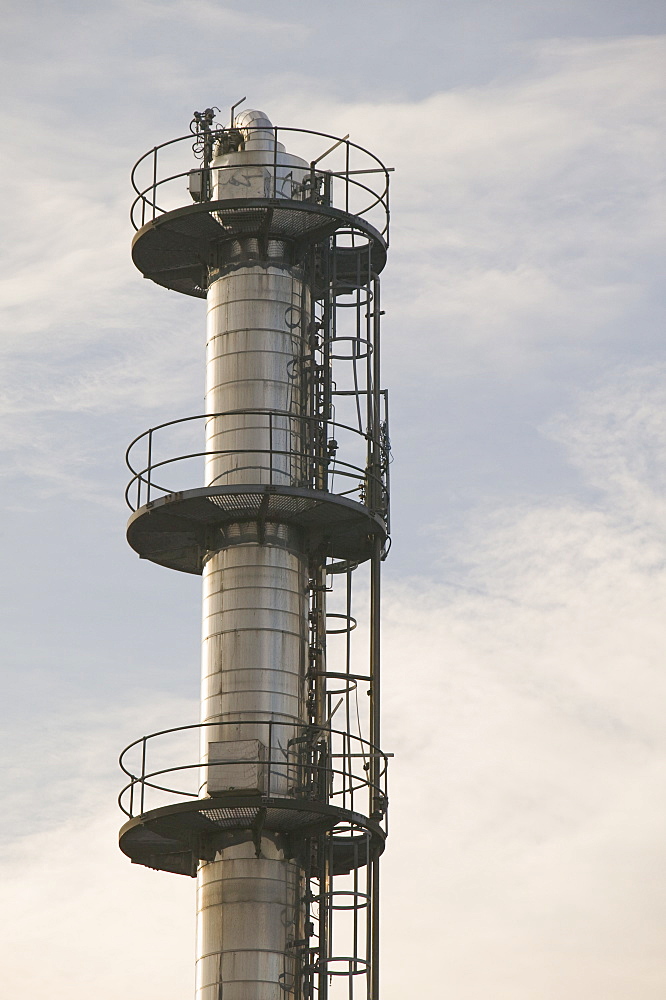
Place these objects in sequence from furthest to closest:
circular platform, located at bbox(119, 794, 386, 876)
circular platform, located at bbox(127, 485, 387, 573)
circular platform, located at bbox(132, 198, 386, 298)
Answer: circular platform, located at bbox(132, 198, 386, 298) < circular platform, located at bbox(127, 485, 387, 573) < circular platform, located at bbox(119, 794, 386, 876)

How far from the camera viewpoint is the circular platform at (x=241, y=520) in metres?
40.6

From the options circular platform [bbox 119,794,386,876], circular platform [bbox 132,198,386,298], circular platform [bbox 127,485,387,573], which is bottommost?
Result: circular platform [bbox 119,794,386,876]

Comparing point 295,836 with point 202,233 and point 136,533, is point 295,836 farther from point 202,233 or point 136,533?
point 202,233

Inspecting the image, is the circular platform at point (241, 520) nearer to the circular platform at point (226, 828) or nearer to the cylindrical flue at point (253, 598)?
the cylindrical flue at point (253, 598)

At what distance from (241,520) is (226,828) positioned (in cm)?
610

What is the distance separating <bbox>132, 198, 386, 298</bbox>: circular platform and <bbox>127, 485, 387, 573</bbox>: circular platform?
5717 millimetres

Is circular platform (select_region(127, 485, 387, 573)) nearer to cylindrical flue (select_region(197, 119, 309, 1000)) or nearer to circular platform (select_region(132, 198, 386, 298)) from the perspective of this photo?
cylindrical flue (select_region(197, 119, 309, 1000))

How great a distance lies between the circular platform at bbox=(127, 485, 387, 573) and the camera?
40562mm

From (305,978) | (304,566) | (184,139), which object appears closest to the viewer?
(305,978)

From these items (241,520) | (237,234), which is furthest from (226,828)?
(237,234)

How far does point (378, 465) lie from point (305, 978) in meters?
10.3

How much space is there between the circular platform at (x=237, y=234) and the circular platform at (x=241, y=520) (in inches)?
225

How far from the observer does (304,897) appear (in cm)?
3938

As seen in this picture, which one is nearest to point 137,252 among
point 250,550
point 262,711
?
point 250,550
